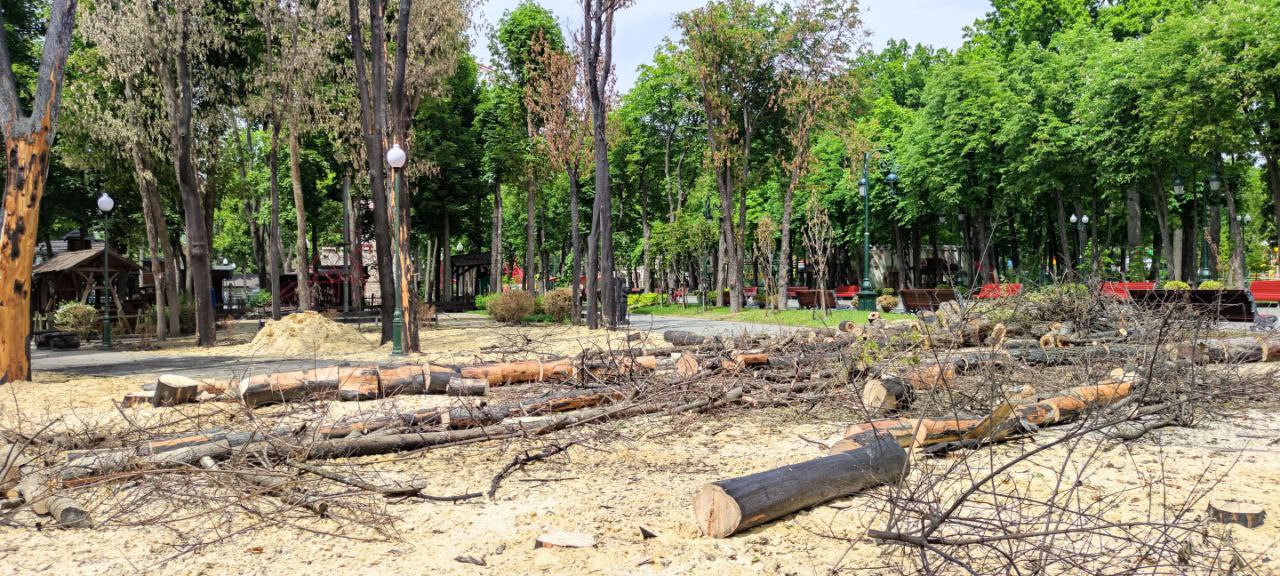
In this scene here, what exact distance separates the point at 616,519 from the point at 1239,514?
309 cm

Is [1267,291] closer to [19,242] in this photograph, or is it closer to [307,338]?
[307,338]

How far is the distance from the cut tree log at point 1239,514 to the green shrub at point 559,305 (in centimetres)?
1973

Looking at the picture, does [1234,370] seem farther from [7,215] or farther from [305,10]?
[305,10]

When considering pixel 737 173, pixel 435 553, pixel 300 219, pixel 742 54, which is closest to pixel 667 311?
pixel 737 173

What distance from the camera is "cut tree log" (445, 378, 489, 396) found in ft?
28.4

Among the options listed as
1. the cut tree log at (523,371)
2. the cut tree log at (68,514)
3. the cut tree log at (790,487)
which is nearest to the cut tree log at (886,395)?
the cut tree log at (790,487)

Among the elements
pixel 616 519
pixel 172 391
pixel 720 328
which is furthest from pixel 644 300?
pixel 616 519

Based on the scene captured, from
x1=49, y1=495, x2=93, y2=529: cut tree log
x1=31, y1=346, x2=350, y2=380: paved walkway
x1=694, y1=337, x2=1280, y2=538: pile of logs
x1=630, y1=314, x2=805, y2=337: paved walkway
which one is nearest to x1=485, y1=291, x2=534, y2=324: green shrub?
x1=630, y1=314, x2=805, y2=337: paved walkway

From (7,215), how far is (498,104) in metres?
26.9

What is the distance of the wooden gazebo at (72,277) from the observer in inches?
875

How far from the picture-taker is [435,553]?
385cm

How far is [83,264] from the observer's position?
72.8ft

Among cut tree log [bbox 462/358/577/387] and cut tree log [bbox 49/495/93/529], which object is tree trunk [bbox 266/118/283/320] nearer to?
cut tree log [bbox 462/358/577/387]

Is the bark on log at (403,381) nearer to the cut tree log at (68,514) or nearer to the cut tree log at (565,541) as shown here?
the cut tree log at (68,514)
